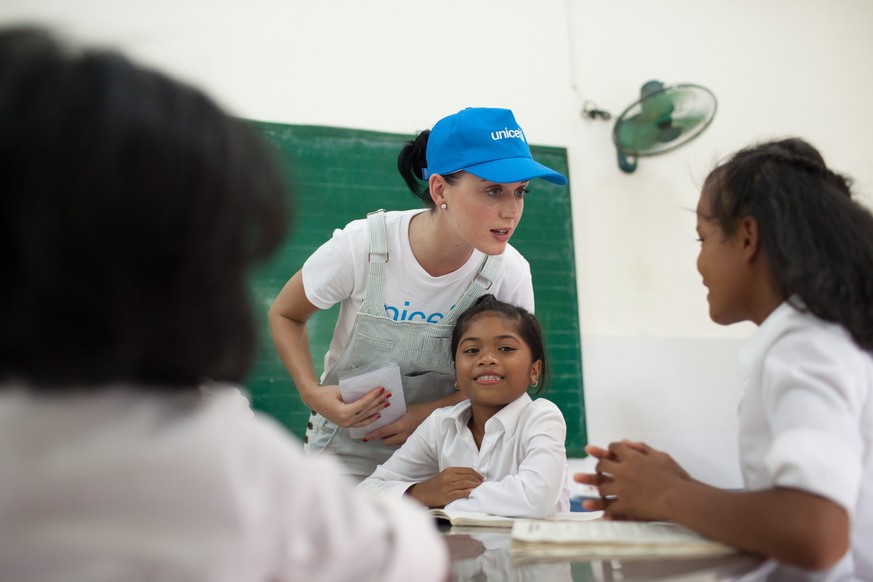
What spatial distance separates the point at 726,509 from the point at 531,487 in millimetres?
565

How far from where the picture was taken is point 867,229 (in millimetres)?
936

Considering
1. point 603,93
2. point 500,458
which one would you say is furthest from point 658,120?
point 500,458

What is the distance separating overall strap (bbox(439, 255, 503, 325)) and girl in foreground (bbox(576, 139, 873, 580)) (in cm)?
80

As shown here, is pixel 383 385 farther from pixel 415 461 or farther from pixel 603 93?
pixel 603 93

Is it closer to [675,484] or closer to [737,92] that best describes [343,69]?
[737,92]

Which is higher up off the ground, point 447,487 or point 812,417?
point 812,417

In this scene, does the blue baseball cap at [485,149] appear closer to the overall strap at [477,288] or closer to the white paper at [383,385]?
the overall strap at [477,288]

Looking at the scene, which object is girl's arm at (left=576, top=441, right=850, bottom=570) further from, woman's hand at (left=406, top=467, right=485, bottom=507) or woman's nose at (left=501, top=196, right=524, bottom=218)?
woman's nose at (left=501, top=196, right=524, bottom=218)

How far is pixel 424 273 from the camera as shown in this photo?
1885 millimetres

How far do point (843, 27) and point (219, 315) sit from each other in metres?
5.08

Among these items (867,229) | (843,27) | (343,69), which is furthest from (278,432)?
(843,27)

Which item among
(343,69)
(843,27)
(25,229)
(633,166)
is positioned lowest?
(25,229)

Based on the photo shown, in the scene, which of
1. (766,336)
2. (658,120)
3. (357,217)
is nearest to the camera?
(766,336)

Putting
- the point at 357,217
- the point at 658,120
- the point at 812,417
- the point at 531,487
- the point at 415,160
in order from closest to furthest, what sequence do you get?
the point at 812,417 < the point at 531,487 < the point at 415,160 < the point at 357,217 < the point at 658,120
